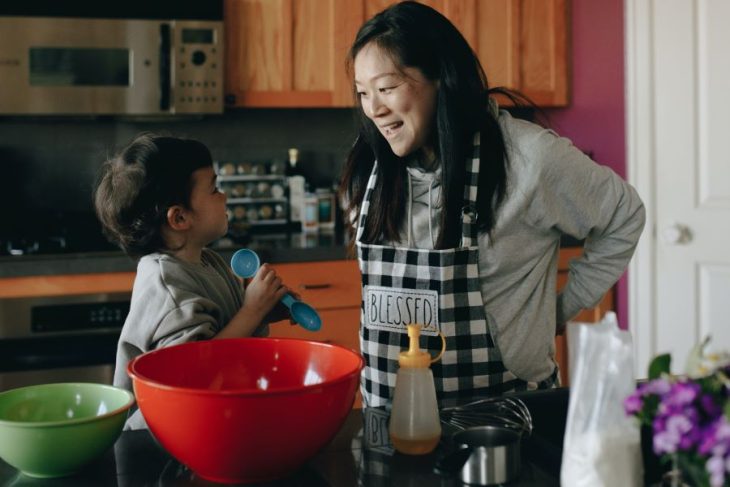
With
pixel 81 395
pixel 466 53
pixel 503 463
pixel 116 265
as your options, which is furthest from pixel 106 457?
pixel 116 265

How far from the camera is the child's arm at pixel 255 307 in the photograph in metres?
1.42

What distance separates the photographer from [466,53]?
60.8 inches

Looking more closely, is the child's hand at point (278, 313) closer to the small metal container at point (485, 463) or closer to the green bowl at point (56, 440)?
the green bowl at point (56, 440)

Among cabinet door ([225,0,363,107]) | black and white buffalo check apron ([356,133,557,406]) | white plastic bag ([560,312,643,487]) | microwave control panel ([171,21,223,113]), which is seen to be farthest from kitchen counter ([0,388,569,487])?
cabinet door ([225,0,363,107])

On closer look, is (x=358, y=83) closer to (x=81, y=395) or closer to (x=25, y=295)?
(x=81, y=395)

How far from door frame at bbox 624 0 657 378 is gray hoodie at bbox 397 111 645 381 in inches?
55.9

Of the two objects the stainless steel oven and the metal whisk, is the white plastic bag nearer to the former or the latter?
the metal whisk

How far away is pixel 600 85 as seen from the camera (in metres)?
3.27

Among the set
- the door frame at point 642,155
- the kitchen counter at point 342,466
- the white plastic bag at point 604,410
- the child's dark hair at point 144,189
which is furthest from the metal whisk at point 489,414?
the door frame at point 642,155

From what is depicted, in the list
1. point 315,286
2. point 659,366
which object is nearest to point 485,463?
point 659,366

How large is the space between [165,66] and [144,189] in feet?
4.96

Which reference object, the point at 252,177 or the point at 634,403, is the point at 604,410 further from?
the point at 252,177

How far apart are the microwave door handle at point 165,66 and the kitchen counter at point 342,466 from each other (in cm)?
192

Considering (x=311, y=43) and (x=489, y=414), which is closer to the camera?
(x=489, y=414)
